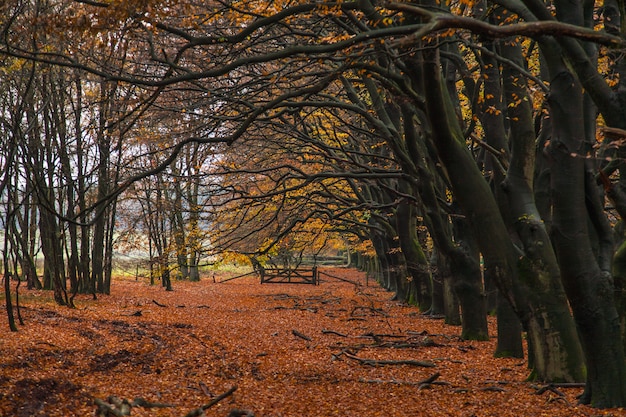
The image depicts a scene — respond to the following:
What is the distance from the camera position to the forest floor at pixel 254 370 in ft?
24.2

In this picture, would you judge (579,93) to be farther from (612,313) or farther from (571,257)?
(612,313)

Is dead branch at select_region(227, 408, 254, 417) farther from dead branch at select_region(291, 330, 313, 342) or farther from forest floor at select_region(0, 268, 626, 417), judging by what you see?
dead branch at select_region(291, 330, 313, 342)

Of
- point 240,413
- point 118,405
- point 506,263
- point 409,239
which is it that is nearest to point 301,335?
point 409,239

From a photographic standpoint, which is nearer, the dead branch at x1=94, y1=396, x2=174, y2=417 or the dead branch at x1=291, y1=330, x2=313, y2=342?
the dead branch at x1=94, y1=396, x2=174, y2=417

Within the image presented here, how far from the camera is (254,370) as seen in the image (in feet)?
33.6

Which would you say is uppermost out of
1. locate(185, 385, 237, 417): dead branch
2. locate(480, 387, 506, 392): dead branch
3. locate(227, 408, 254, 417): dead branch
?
locate(185, 385, 237, 417): dead branch

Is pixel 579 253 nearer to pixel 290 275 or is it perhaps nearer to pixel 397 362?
pixel 397 362

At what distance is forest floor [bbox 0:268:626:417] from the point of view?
24.2 ft

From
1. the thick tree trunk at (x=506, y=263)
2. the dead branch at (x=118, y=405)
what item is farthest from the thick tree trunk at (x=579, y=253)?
the dead branch at (x=118, y=405)

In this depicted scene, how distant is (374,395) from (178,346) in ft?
16.0

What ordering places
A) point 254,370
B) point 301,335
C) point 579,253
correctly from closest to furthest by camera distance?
1. point 579,253
2. point 254,370
3. point 301,335

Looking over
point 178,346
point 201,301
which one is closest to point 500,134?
point 178,346

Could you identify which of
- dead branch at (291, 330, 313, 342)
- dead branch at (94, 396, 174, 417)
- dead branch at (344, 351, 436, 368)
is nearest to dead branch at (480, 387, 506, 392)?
dead branch at (344, 351, 436, 368)

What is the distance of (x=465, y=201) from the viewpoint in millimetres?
8102
